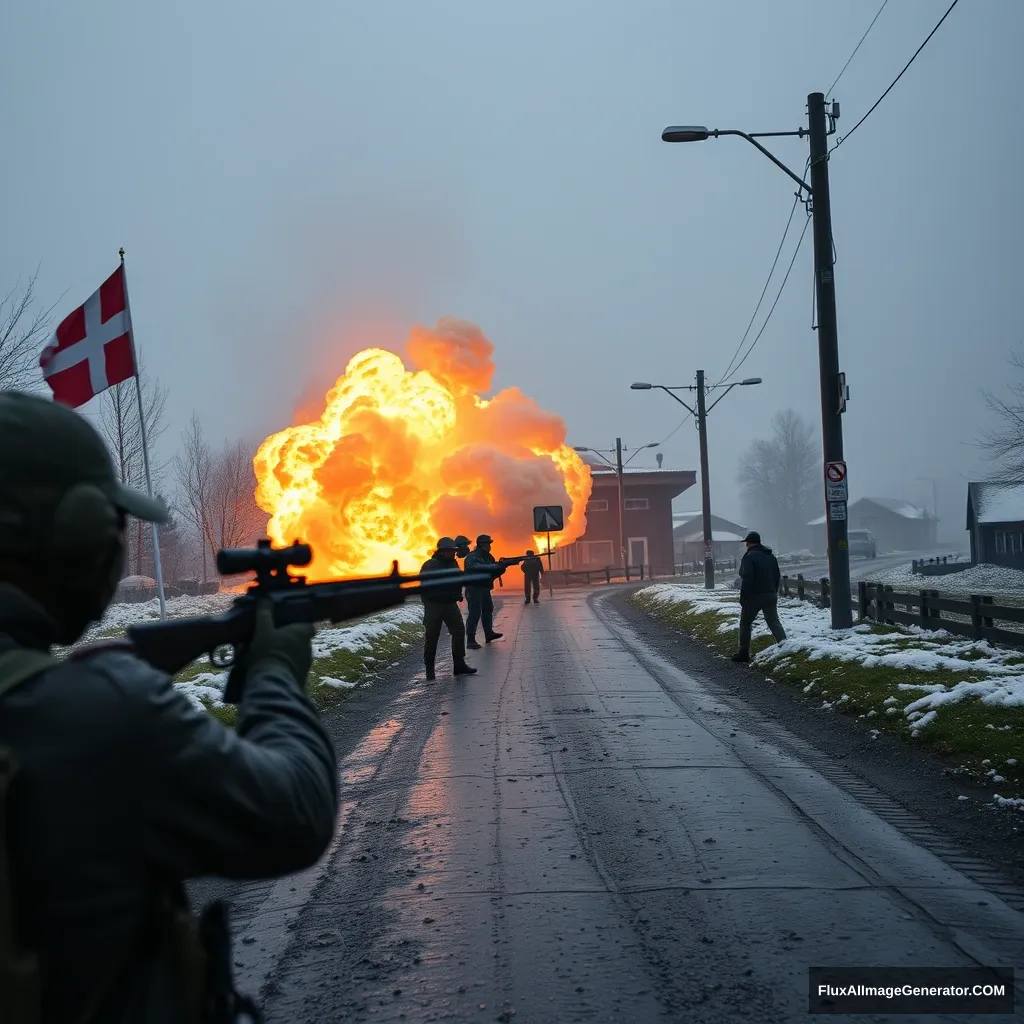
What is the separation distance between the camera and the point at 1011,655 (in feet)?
40.2

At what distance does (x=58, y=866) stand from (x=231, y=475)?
4998 centimetres

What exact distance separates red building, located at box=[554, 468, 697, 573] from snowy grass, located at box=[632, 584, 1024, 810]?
45.0 m

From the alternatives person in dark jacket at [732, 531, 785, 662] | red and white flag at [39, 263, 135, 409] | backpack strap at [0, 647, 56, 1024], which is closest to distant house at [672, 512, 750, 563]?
person in dark jacket at [732, 531, 785, 662]

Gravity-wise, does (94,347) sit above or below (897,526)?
above

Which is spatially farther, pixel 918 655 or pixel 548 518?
pixel 548 518

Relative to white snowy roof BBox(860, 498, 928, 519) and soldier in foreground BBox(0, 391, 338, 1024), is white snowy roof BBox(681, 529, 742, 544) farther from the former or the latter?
soldier in foreground BBox(0, 391, 338, 1024)

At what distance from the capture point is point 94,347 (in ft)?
49.5

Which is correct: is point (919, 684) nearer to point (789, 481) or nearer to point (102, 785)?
point (102, 785)

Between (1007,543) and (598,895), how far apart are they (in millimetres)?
53946

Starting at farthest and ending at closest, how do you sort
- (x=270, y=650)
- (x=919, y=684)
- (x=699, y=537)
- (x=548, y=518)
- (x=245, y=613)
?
(x=699, y=537) → (x=548, y=518) → (x=919, y=684) → (x=245, y=613) → (x=270, y=650)

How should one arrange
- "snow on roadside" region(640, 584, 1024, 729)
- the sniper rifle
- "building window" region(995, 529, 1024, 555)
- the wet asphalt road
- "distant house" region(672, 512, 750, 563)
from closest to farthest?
the sniper rifle → the wet asphalt road → "snow on roadside" region(640, 584, 1024, 729) → "building window" region(995, 529, 1024, 555) → "distant house" region(672, 512, 750, 563)

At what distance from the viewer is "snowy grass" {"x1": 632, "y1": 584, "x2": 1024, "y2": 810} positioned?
→ 8.33 metres

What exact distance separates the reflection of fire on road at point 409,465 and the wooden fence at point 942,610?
2137 cm

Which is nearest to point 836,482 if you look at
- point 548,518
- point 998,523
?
point 548,518
